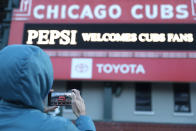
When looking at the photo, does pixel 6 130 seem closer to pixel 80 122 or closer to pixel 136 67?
pixel 80 122

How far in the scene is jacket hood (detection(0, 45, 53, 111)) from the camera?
3.29ft

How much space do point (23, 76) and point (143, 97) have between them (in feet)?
39.8

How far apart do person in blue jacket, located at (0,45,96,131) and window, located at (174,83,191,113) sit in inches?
486

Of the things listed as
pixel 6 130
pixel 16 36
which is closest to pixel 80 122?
pixel 6 130

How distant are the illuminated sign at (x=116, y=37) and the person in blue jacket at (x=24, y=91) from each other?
33.4ft

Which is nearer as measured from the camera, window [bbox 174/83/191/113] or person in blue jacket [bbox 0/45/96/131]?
person in blue jacket [bbox 0/45/96/131]

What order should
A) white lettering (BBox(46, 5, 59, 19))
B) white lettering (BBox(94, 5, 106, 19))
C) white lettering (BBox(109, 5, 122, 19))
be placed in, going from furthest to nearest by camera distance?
white lettering (BBox(46, 5, 59, 19)) → white lettering (BBox(94, 5, 106, 19)) → white lettering (BBox(109, 5, 122, 19))

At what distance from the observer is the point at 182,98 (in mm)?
12453

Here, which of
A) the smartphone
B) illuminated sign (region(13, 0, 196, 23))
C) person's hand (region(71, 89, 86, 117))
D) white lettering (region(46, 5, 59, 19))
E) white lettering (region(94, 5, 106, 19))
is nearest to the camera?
person's hand (region(71, 89, 86, 117))

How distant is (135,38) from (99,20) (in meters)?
2.31

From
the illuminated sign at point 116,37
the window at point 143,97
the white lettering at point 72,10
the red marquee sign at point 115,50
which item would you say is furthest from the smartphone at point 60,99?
the window at point 143,97

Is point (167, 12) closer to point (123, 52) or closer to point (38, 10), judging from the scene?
point (123, 52)

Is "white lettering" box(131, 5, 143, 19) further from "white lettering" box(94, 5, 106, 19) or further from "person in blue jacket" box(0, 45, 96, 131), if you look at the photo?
"person in blue jacket" box(0, 45, 96, 131)

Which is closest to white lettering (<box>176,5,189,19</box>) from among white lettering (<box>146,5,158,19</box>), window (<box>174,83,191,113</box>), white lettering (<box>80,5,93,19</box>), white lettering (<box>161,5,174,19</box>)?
white lettering (<box>161,5,174,19</box>)
